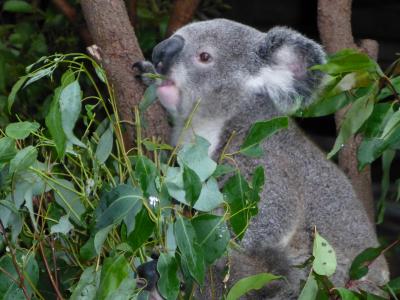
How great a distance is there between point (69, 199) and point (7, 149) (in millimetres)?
416

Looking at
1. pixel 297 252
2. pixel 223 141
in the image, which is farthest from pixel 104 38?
pixel 297 252

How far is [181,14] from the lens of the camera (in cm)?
386

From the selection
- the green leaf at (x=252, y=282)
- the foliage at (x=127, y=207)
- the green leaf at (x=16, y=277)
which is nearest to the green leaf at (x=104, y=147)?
the foliage at (x=127, y=207)

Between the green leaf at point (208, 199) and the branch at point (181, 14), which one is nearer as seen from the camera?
the green leaf at point (208, 199)

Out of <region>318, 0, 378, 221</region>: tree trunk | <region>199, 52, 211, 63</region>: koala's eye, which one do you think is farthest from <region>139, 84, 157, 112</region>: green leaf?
<region>318, 0, 378, 221</region>: tree trunk

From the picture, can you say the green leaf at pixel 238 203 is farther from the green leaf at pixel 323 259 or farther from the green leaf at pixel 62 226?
the green leaf at pixel 62 226

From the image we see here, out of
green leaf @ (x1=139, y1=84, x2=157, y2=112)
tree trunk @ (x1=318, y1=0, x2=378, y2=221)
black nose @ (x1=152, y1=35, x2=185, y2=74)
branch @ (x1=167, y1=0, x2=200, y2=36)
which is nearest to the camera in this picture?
green leaf @ (x1=139, y1=84, x2=157, y2=112)

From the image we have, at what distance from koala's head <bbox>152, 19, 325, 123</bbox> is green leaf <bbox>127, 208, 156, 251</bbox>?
1069mm

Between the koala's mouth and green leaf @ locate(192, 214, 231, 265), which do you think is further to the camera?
the koala's mouth

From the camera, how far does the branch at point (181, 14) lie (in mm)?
3854

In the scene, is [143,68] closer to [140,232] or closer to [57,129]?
[57,129]

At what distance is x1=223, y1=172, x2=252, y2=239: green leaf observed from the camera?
2293 millimetres

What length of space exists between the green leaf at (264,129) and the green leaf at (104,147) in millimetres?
423

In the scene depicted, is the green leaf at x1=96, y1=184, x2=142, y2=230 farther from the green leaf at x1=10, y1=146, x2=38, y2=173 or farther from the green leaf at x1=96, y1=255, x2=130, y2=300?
the green leaf at x1=10, y1=146, x2=38, y2=173
